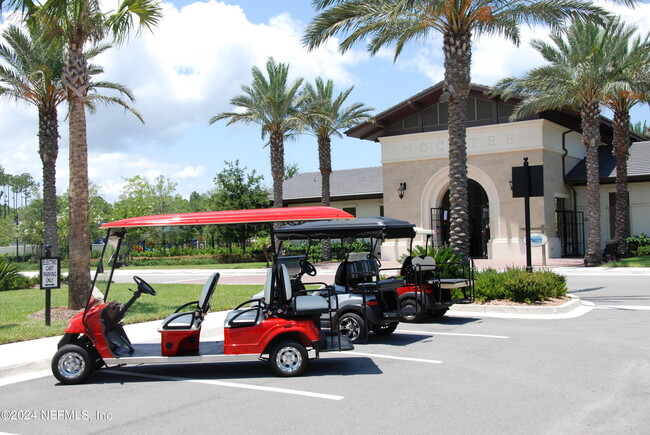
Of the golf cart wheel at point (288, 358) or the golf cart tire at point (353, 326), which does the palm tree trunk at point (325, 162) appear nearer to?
the golf cart tire at point (353, 326)

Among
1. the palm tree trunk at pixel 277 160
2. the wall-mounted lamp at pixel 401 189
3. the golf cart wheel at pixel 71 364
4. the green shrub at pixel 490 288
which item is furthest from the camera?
the wall-mounted lamp at pixel 401 189

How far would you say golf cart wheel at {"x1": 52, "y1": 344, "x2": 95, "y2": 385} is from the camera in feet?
23.5

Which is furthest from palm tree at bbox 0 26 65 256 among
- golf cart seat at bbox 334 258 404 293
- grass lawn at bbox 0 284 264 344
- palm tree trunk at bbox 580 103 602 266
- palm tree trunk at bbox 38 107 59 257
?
palm tree trunk at bbox 580 103 602 266

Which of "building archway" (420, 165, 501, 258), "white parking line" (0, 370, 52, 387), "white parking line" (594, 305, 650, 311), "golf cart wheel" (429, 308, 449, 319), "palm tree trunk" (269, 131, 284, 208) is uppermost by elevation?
"palm tree trunk" (269, 131, 284, 208)

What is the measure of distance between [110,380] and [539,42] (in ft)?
80.9

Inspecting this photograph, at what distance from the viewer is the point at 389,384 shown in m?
6.89

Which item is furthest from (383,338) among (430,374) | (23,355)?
(23,355)

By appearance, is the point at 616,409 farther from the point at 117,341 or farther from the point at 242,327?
the point at 117,341

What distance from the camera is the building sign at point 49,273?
36.1ft

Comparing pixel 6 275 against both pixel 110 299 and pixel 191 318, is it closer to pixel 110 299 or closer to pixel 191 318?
pixel 110 299

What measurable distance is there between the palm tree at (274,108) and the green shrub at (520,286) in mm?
18391

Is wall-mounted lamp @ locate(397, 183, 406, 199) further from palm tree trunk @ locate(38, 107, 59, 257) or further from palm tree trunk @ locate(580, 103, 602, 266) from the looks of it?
palm tree trunk @ locate(38, 107, 59, 257)

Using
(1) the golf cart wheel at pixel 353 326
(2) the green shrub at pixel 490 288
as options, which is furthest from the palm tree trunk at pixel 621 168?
(1) the golf cart wheel at pixel 353 326

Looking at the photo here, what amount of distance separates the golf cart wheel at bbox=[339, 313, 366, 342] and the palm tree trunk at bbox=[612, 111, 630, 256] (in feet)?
69.2
